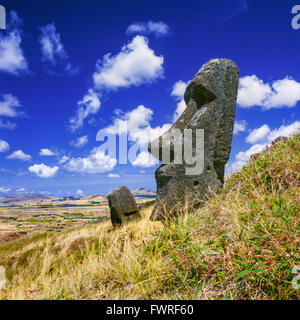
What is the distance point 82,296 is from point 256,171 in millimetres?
4866

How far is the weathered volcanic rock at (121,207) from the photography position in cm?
848

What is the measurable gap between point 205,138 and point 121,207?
14.3 feet

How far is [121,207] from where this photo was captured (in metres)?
8.58

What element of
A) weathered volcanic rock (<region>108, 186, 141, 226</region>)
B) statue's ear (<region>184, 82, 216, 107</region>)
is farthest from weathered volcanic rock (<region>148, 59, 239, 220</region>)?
weathered volcanic rock (<region>108, 186, 141, 226</region>)

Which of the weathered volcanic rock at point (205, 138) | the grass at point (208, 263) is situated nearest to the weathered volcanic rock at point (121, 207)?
the weathered volcanic rock at point (205, 138)

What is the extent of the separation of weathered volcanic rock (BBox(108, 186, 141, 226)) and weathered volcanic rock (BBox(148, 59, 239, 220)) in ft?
9.10

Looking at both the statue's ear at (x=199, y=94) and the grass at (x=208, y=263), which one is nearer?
the grass at (x=208, y=263)

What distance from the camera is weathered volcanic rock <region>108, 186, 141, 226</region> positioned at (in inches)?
334

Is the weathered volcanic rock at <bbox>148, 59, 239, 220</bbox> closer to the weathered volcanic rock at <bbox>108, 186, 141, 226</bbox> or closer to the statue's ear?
the statue's ear

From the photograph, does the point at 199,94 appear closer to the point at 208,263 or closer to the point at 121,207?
the point at 121,207

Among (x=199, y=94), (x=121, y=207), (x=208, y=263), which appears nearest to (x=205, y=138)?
(x=199, y=94)

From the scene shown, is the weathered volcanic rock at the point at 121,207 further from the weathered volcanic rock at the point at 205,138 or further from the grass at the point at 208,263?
the grass at the point at 208,263

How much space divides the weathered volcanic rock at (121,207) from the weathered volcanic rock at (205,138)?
277 cm

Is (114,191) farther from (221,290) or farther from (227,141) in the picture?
(221,290)
